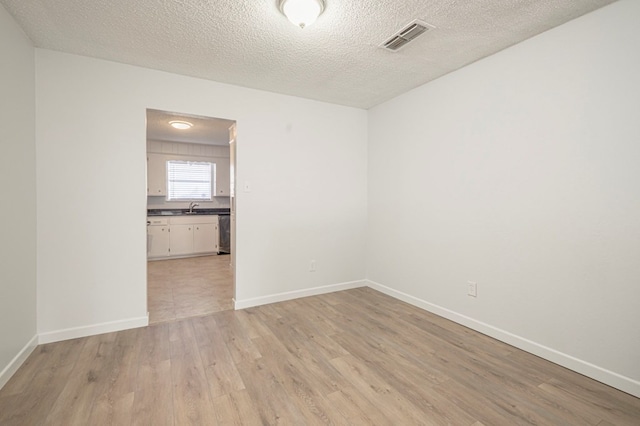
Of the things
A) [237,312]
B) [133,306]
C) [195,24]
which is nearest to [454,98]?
[195,24]

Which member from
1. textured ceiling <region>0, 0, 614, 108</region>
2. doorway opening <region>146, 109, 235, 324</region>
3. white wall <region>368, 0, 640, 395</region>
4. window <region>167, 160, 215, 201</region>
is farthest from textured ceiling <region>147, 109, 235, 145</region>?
white wall <region>368, 0, 640, 395</region>

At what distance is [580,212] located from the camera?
6.55 feet

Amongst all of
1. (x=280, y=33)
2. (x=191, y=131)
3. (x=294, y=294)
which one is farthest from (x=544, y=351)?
(x=191, y=131)

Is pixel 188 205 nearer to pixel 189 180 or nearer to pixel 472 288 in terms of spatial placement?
pixel 189 180

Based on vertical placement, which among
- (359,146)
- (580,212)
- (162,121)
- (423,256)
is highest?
(162,121)

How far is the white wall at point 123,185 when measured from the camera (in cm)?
243

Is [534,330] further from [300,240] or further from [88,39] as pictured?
[88,39]

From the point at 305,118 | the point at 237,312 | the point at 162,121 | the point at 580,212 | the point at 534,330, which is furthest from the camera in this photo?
the point at 162,121

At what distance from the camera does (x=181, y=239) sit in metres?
6.05

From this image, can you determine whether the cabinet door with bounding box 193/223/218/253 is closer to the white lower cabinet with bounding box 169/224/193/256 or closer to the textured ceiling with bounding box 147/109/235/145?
the white lower cabinet with bounding box 169/224/193/256

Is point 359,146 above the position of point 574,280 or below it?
above

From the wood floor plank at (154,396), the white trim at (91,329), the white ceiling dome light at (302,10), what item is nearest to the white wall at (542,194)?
the white ceiling dome light at (302,10)

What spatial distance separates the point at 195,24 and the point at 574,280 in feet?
10.8

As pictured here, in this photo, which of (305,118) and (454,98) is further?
(305,118)
